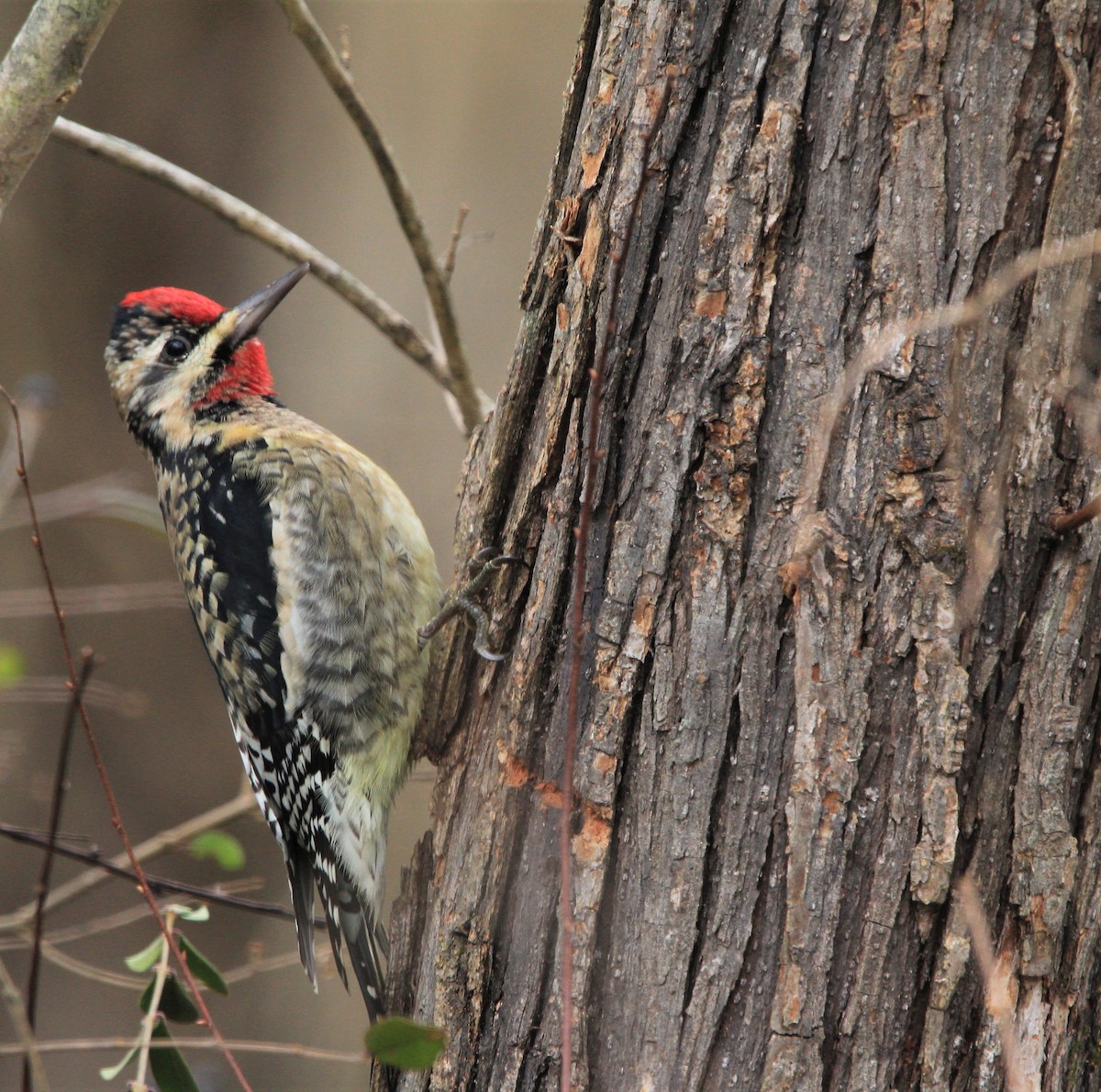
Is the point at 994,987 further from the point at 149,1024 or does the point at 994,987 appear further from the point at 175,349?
the point at 175,349

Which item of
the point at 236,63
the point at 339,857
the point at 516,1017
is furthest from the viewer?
the point at 236,63

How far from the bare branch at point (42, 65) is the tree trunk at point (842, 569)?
3.06 feet

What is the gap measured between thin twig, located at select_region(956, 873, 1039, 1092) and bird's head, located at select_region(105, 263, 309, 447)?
2212mm

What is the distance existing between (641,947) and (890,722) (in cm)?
46

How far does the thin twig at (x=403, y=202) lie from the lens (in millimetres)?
2322

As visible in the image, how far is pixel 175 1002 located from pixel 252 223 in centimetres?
169

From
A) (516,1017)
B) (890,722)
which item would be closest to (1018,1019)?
(890,722)

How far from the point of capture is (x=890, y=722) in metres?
1.42

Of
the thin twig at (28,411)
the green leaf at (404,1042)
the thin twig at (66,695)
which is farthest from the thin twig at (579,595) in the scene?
the thin twig at (66,695)

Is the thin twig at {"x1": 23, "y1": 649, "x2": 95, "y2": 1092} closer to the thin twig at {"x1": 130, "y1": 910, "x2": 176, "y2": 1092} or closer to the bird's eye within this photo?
the thin twig at {"x1": 130, "y1": 910, "x2": 176, "y2": 1092}

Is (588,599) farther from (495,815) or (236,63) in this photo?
(236,63)

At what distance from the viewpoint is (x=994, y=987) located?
1.40m

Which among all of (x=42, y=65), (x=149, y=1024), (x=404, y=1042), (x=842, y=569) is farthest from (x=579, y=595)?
(x=42, y=65)

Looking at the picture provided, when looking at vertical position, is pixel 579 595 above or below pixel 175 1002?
above
